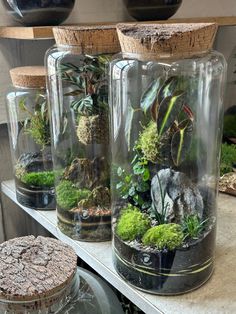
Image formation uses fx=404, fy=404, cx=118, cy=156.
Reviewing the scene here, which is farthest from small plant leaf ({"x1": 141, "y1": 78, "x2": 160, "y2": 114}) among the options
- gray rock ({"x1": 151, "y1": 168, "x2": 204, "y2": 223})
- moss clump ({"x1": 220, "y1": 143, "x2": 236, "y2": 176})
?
moss clump ({"x1": 220, "y1": 143, "x2": 236, "y2": 176})

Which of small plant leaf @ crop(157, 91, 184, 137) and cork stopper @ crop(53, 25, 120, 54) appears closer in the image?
small plant leaf @ crop(157, 91, 184, 137)

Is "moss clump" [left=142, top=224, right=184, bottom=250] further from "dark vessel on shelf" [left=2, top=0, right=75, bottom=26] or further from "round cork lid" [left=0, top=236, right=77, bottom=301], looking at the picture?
"dark vessel on shelf" [left=2, top=0, right=75, bottom=26]

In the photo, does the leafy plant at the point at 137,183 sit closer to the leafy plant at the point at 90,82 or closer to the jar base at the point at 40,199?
Answer: the leafy plant at the point at 90,82

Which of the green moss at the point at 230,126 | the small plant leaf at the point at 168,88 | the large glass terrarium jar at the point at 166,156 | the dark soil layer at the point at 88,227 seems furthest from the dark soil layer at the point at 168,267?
the green moss at the point at 230,126

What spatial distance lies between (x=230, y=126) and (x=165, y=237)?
0.81 metres

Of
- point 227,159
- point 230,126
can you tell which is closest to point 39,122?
point 227,159

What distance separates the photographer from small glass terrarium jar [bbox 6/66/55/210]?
3.05 feet

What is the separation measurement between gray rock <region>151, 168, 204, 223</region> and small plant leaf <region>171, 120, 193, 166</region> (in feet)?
0.09

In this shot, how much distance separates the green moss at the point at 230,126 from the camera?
1297 millimetres

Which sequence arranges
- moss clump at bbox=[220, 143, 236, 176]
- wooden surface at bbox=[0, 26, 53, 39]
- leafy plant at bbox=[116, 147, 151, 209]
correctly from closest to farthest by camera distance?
leafy plant at bbox=[116, 147, 151, 209] → wooden surface at bbox=[0, 26, 53, 39] → moss clump at bbox=[220, 143, 236, 176]

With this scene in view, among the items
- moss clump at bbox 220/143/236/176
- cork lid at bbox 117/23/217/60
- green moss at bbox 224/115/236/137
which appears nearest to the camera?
cork lid at bbox 117/23/217/60

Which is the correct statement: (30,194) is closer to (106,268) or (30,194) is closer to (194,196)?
(106,268)

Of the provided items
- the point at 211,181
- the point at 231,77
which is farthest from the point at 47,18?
the point at 231,77

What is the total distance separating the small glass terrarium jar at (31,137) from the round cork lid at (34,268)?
22 cm
